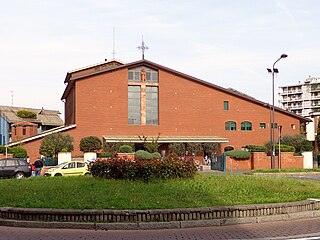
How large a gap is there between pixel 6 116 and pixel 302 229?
7168 centimetres

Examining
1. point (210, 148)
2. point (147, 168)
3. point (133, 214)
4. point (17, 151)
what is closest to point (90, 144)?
point (17, 151)

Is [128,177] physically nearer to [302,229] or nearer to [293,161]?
[302,229]

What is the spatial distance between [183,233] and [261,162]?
34.3m

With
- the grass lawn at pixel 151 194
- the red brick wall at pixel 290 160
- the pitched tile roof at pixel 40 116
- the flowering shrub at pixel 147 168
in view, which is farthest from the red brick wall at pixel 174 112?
the grass lawn at pixel 151 194

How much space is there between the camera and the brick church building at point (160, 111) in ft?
179

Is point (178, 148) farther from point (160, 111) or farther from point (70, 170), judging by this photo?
point (70, 170)

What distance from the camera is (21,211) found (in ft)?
36.2

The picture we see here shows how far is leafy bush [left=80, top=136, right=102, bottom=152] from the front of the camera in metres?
52.0

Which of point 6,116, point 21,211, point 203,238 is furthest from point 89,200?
point 6,116

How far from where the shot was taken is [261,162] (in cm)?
4297

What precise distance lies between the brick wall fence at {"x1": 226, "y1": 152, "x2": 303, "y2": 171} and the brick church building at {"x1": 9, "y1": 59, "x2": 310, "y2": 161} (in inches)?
508

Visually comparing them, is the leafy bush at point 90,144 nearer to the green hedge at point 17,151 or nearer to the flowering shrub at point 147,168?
the green hedge at point 17,151

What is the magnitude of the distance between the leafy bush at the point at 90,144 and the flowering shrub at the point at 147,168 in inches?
1422

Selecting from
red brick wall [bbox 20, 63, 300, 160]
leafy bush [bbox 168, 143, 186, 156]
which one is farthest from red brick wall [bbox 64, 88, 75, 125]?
leafy bush [bbox 168, 143, 186, 156]
